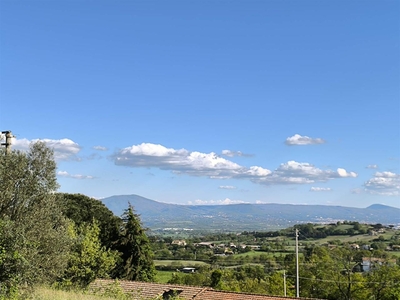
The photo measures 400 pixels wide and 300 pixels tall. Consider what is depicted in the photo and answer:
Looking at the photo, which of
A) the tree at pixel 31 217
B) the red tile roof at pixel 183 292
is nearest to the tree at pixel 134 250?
the red tile roof at pixel 183 292

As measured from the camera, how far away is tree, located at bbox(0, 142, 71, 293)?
43.4ft

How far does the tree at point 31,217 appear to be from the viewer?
13219 mm

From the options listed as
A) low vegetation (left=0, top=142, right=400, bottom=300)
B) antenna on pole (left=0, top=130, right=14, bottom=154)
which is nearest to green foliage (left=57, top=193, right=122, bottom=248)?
low vegetation (left=0, top=142, right=400, bottom=300)

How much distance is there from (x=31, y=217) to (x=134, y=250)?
25460mm

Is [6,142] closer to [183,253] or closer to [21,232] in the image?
[21,232]

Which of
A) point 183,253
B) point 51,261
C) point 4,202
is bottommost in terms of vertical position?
point 183,253

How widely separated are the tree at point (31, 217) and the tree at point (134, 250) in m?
23.4

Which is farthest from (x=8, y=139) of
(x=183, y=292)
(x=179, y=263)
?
(x=179, y=263)

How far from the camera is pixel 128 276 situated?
37594 millimetres

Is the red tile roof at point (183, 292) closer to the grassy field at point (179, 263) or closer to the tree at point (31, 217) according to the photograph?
the tree at point (31, 217)

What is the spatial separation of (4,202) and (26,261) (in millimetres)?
2136

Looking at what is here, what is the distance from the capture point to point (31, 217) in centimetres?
1416

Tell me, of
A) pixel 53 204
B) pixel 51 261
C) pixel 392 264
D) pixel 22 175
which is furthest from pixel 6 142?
pixel 392 264

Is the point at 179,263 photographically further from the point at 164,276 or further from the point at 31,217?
the point at 31,217
